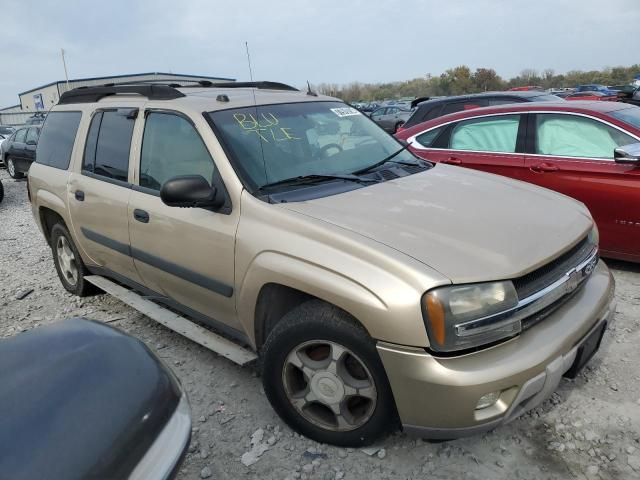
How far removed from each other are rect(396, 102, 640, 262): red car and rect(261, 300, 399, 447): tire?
8.40 ft

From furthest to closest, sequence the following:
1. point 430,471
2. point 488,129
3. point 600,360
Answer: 1. point 488,129
2. point 600,360
3. point 430,471

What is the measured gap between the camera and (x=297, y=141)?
3.14 metres

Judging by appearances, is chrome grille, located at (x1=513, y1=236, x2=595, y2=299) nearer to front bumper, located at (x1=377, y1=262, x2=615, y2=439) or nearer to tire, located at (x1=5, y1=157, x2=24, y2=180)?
front bumper, located at (x1=377, y1=262, x2=615, y2=439)

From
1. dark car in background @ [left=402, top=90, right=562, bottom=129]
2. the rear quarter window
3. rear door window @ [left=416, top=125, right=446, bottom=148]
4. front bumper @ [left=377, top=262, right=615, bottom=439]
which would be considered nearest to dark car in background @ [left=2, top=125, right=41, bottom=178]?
the rear quarter window

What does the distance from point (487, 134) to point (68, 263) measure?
4.23 m

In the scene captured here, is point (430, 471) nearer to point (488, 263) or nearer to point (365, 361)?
point (365, 361)

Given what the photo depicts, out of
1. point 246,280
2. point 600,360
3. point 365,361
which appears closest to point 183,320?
point 246,280

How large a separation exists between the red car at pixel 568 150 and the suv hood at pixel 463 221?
155cm

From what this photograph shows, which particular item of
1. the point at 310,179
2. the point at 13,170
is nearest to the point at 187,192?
the point at 310,179

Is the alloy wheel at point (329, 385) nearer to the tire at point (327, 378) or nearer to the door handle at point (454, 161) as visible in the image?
the tire at point (327, 378)

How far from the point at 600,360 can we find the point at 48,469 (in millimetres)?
3074

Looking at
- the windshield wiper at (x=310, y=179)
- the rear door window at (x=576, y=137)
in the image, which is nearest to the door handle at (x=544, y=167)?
the rear door window at (x=576, y=137)

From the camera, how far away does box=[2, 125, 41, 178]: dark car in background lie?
42.8 ft

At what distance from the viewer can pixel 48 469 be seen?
116 centimetres
